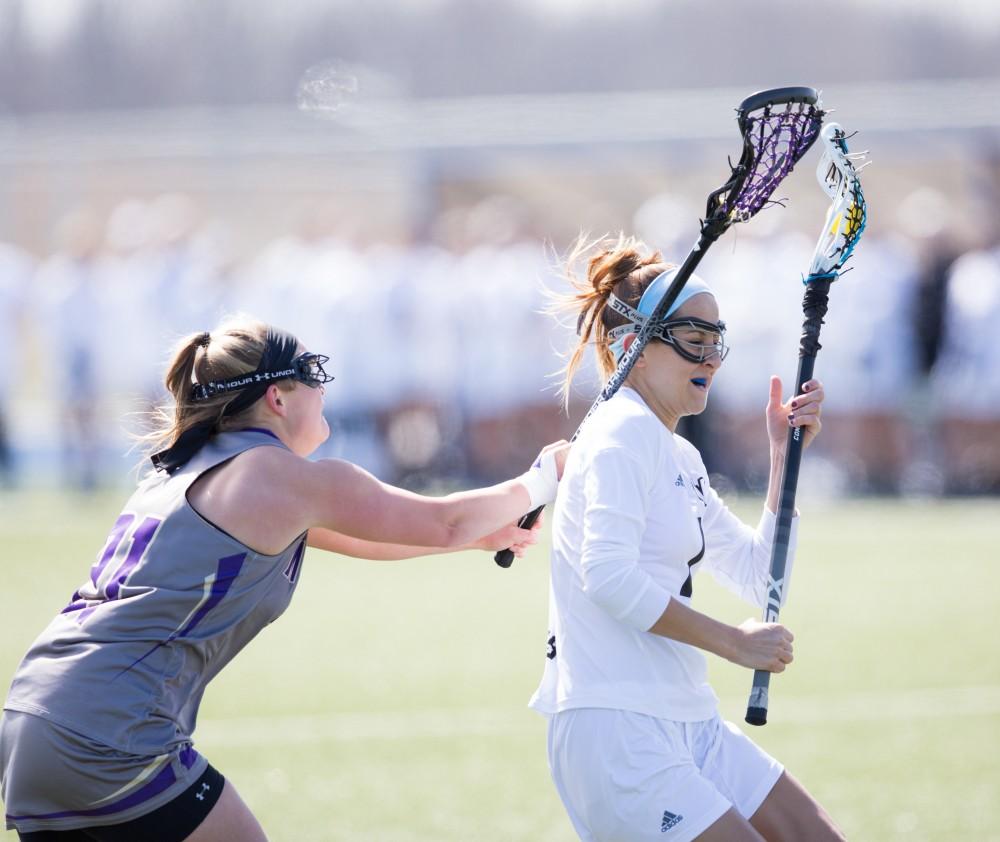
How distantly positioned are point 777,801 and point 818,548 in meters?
9.11

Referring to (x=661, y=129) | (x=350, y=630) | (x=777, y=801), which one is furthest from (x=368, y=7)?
(x=777, y=801)

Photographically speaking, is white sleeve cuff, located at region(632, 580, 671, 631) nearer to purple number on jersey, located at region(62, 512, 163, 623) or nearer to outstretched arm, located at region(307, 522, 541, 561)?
outstretched arm, located at region(307, 522, 541, 561)

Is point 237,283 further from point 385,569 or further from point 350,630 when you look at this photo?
point 350,630

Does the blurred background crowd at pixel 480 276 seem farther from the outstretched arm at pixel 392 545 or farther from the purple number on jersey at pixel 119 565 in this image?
the purple number on jersey at pixel 119 565

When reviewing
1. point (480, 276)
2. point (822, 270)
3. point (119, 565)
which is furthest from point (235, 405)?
point (480, 276)

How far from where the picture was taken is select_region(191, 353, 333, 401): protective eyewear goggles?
13.8ft

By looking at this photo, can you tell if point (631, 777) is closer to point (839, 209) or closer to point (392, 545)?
point (392, 545)

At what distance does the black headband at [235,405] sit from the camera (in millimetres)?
4184

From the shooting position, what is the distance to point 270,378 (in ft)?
13.9

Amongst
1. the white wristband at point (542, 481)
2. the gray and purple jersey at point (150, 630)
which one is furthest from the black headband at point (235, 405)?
the white wristband at point (542, 481)

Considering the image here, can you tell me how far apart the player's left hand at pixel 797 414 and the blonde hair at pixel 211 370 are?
1.47m

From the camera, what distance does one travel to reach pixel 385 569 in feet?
41.9

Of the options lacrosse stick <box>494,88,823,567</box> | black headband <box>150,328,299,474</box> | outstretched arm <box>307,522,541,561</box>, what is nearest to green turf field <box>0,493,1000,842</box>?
outstretched arm <box>307,522,541,561</box>

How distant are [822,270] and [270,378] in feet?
5.54
